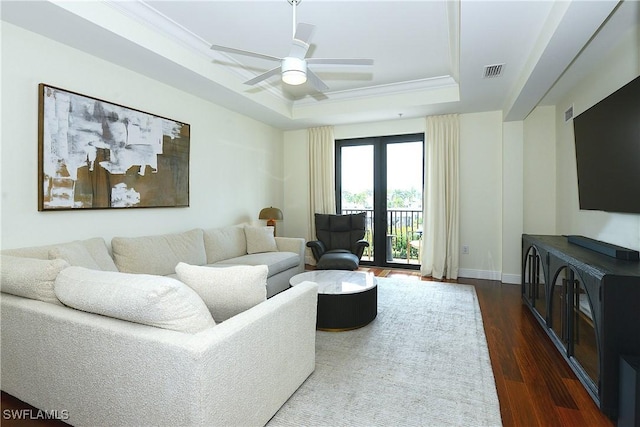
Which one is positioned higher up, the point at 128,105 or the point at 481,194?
the point at 128,105

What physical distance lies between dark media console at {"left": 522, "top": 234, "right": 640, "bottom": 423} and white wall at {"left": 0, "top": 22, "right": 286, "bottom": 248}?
391 centimetres

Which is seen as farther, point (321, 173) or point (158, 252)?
point (321, 173)

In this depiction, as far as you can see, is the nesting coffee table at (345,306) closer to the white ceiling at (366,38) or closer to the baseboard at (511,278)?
the white ceiling at (366,38)

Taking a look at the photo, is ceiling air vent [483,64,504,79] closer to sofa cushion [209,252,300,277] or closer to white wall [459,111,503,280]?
white wall [459,111,503,280]

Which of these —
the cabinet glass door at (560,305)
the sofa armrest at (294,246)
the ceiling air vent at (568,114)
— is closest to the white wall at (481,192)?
the ceiling air vent at (568,114)

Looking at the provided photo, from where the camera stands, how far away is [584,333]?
2133mm

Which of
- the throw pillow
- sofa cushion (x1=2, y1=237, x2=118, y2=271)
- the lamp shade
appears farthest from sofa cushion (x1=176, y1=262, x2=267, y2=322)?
the lamp shade

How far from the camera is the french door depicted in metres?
5.57

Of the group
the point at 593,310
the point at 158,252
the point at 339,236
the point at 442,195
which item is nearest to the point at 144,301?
the point at 158,252

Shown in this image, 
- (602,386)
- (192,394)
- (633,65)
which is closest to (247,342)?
(192,394)

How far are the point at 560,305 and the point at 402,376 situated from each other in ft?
Answer: 4.56

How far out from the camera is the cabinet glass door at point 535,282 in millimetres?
3061

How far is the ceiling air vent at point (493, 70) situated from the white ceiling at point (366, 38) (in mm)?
52

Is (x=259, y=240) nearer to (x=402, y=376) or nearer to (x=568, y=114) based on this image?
(x=402, y=376)
